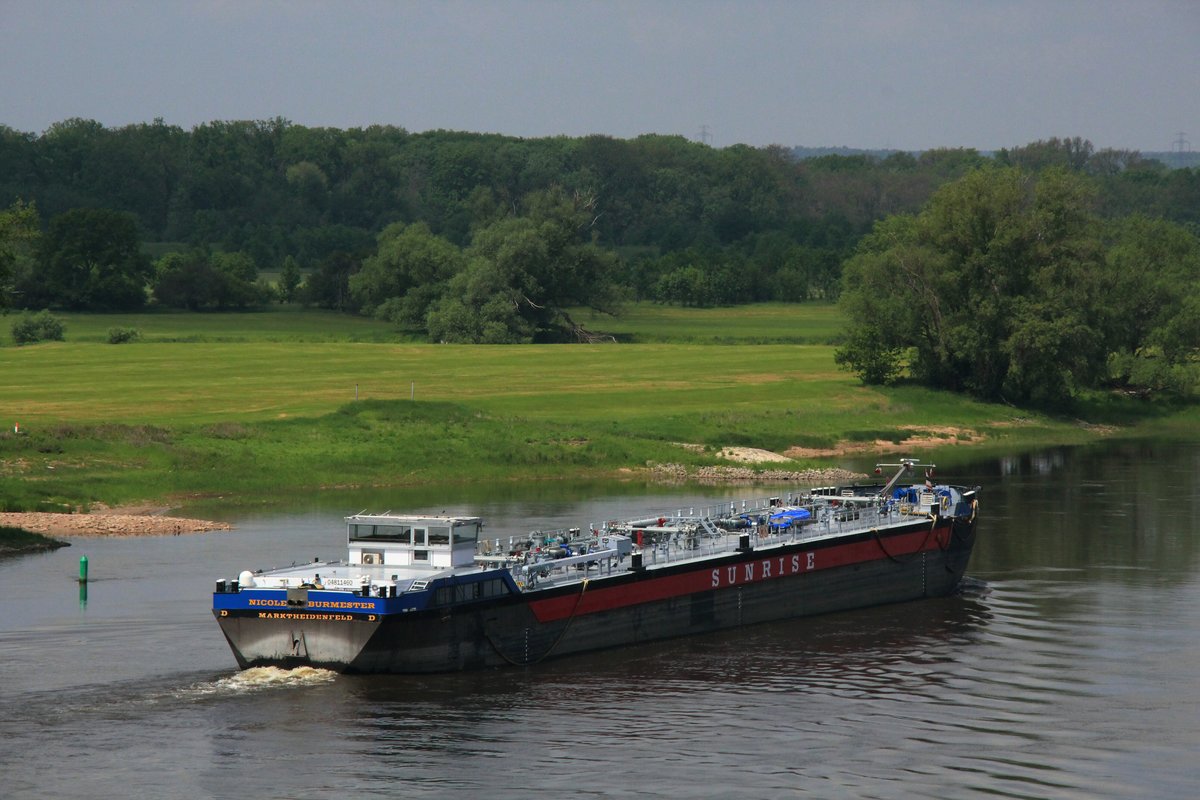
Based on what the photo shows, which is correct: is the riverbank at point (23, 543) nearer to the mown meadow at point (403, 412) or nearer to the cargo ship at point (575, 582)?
the mown meadow at point (403, 412)

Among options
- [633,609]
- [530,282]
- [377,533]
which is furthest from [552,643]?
[530,282]

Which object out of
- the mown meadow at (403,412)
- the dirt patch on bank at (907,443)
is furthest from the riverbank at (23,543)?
the dirt patch on bank at (907,443)

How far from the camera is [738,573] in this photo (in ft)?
173

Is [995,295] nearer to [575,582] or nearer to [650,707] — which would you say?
[575,582]

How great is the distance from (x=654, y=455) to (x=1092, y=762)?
5737 cm

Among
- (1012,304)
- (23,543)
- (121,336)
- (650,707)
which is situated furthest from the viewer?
(121,336)

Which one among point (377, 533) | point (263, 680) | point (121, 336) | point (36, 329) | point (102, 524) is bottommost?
point (263, 680)

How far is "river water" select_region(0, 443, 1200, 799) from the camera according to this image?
119 feet

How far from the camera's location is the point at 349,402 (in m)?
106

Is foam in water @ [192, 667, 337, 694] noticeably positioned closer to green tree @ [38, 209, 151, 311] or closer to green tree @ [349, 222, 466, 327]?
green tree @ [349, 222, 466, 327]

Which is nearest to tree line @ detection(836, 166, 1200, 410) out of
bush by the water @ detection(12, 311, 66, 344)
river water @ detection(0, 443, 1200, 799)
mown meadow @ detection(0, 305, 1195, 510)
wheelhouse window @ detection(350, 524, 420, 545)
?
mown meadow @ detection(0, 305, 1195, 510)

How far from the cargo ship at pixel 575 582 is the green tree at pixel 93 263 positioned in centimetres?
14112

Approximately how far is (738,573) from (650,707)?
36.5 feet

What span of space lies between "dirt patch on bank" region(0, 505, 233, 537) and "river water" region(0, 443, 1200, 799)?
7.42 meters
